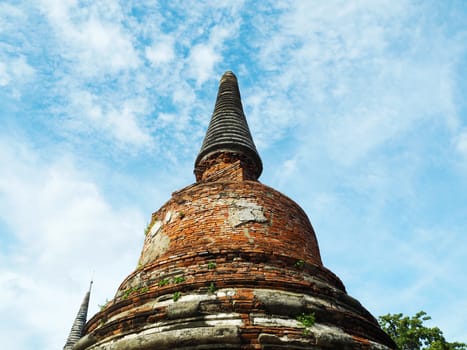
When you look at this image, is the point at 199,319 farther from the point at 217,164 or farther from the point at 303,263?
the point at 217,164

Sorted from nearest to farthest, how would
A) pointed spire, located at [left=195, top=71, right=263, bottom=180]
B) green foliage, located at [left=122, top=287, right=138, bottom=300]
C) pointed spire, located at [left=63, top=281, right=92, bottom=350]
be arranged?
green foliage, located at [left=122, top=287, right=138, bottom=300] < pointed spire, located at [left=195, top=71, right=263, bottom=180] < pointed spire, located at [left=63, top=281, right=92, bottom=350]

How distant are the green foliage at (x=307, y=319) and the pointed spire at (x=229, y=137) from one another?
352 cm

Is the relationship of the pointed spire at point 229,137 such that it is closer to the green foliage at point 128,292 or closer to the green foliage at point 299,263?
the green foliage at point 299,263

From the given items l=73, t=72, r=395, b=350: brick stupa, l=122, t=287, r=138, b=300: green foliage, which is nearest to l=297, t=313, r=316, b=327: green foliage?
l=73, t=72, r=395, b=350: brick stupa

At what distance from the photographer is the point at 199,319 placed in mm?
3816

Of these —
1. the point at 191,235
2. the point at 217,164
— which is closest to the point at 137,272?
the point at 191,235

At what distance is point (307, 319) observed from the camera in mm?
3975

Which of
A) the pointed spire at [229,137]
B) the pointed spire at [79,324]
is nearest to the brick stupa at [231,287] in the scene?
the pointed spire at [229,137]

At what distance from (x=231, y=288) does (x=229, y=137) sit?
13.3 ft

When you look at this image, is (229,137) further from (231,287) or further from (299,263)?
(231,287)

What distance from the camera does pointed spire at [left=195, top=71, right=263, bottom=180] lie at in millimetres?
7637

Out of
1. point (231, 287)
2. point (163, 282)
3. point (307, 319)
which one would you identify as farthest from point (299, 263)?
point (163, 282)

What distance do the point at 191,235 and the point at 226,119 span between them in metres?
3.58

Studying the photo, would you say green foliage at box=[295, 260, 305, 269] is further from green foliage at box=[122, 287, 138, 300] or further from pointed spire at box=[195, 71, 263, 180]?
pointed spire at box=[195, 71, 263, 180]
